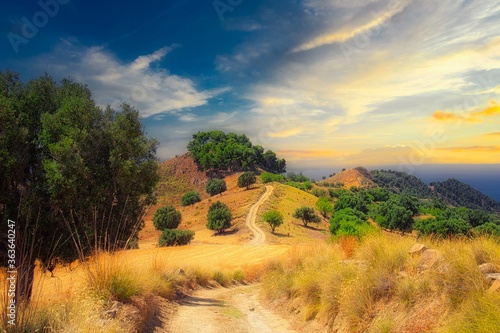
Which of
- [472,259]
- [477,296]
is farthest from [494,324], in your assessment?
[472,259]

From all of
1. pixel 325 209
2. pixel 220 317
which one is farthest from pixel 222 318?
pixel 325 209

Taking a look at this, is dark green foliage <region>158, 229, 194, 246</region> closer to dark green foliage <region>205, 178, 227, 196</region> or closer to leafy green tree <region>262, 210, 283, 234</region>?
leafy green tree <region>262, 210, 283, 234</region>

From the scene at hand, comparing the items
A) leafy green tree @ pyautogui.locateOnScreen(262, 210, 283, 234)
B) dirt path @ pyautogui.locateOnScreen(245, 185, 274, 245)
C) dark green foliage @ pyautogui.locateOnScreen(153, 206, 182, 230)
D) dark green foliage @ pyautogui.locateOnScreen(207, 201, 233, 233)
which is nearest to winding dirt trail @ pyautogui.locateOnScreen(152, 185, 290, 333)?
dirt path @ pyautogui.locateOnScreen(245, 185, 274, 245)

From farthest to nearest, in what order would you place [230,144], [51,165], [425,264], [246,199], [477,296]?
[230,144]
[246,199]
[51,165]
[425,264]
[477,296]

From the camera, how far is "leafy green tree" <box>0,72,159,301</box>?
31.3 ft

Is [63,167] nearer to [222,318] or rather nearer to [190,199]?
[222,318]

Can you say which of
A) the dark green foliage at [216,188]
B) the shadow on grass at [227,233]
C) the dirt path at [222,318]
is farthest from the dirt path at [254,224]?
the dirt path at [222,318]

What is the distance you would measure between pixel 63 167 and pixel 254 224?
178ft

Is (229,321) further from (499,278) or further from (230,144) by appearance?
(230,144)

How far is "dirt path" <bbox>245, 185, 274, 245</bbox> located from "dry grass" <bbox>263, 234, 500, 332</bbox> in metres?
41.5

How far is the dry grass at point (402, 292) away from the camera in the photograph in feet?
17.7

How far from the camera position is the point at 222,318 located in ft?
33.3

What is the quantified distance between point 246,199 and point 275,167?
248ft

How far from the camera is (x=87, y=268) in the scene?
7.19 metres
